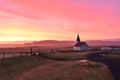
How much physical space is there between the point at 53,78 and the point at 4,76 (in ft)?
28.7

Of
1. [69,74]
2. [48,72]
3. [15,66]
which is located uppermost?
[15,66]

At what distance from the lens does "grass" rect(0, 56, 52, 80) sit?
40866 mm

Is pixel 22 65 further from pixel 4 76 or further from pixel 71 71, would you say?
pixel 71 71

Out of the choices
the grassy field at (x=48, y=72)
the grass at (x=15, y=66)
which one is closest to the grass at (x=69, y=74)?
the grassy field at (x=48, y=72)

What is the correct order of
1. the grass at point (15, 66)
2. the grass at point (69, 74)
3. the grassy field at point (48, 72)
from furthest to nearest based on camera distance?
the grass at point (15, 66) < the grassy field at point (48, 72) < the grass at point (69, 74)

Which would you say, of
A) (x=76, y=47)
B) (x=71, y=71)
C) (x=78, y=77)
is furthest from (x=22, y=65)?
(x=76, y=47)

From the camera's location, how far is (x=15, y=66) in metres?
44.9

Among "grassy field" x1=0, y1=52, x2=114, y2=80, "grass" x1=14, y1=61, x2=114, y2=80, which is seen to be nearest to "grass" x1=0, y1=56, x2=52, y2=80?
"grassy field" x1=0, y1=52, x2=114, y2=80

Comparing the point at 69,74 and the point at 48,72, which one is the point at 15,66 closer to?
the point at 48,72

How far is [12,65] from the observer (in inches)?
1806

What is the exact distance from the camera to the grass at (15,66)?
134ft

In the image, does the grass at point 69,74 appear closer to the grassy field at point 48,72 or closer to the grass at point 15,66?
the grassy field at point 48,72

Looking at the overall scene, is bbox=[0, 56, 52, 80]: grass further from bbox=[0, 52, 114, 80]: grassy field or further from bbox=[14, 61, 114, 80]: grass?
bbox=[14, 61, 114, 80]: grass

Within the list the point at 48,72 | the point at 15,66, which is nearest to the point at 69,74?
the point at 48,72
